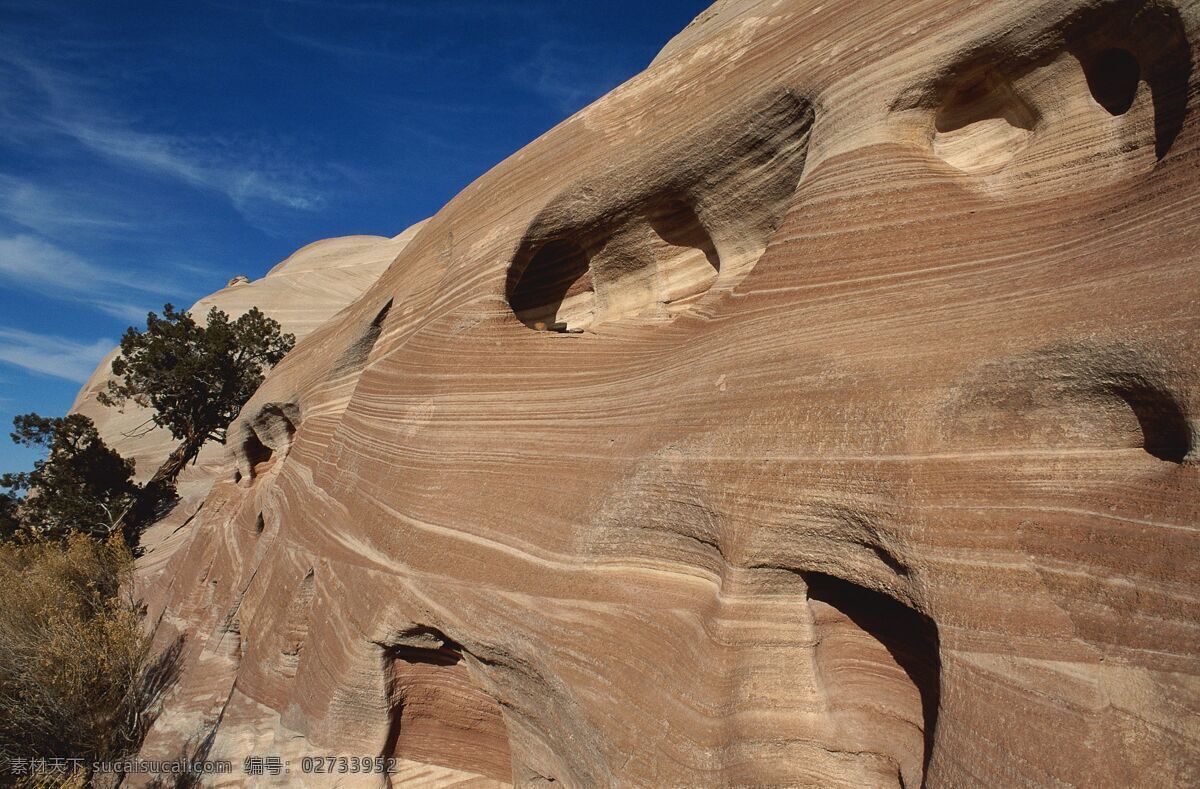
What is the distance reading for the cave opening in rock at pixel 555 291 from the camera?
14.7 feet

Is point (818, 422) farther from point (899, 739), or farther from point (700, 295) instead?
point (700, 295)

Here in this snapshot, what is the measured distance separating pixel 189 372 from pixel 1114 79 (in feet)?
58.4

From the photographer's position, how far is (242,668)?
17.0 feet

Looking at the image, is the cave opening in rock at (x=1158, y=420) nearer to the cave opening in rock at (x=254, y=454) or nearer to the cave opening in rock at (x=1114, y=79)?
the cave opening in rock at (x=1114, y=79)

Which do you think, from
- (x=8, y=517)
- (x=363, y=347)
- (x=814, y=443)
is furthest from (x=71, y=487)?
(x=814, y=443)

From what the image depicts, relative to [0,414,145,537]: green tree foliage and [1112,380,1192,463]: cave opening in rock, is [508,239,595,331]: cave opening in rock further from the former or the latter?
[0,414,145,537]: green tree foliage

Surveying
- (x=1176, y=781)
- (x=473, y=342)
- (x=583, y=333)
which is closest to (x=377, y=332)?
(x=473, y=342)

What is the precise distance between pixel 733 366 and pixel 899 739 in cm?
167

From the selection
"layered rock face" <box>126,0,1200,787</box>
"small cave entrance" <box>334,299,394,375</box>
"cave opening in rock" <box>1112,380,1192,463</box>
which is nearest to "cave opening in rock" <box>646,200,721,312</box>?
"layered rock face" <box>126,0,1200,787</box>

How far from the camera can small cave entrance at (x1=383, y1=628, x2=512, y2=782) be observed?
3910 millimetres

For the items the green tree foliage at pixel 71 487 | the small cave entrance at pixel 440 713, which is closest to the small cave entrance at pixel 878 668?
the small cave entrance at pixel 440 713

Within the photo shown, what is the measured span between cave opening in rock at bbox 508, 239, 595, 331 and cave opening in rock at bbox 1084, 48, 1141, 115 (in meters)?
2.94

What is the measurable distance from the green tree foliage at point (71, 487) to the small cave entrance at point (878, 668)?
52.1ft

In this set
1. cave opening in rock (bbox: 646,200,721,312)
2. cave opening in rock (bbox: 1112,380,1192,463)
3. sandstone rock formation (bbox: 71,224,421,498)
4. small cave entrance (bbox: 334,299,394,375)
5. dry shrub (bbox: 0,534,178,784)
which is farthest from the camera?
sandstone rock formation (bbox: 71,224,421,498)
